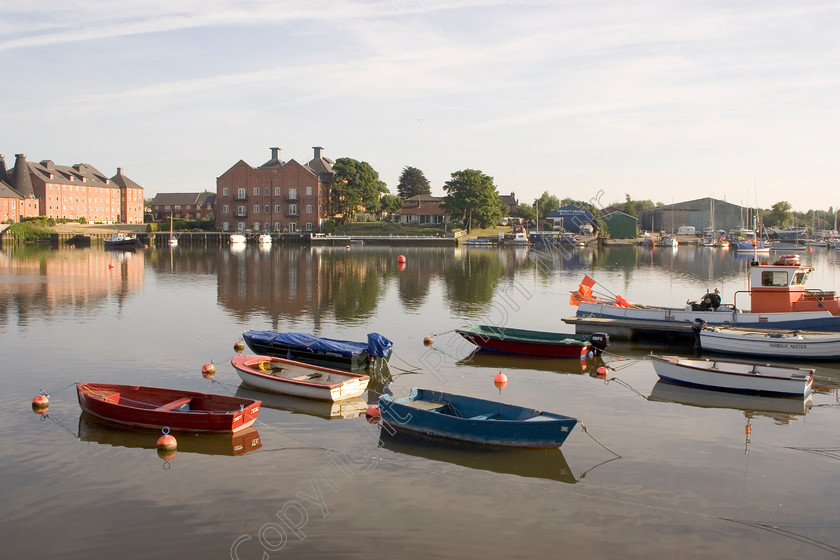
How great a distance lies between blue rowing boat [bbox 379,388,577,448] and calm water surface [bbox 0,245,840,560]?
434mm

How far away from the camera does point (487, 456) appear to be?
54.5ft

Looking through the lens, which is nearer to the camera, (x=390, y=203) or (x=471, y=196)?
(x=471, y=196)

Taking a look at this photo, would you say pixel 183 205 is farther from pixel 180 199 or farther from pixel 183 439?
pixel 183 439

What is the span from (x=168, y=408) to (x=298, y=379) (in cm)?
447

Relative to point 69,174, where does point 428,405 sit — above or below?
below

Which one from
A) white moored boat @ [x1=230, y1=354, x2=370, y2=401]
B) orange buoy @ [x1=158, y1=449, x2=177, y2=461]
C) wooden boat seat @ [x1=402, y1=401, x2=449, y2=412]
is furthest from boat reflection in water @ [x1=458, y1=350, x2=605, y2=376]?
orange buoy @ [x1=158, y1=449, x2=177, y2=461]

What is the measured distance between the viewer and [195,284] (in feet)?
177

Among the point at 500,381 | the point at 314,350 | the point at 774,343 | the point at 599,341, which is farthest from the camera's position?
the point at 599,341

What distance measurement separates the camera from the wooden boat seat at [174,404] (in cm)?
1819

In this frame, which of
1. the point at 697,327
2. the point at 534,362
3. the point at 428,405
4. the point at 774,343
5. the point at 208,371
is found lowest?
the point at 534,362

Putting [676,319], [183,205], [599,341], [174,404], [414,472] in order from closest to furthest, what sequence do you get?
[414,472], [174,404], [599,341], [676,319], [183,205]

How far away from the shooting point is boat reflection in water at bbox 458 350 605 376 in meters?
26.8

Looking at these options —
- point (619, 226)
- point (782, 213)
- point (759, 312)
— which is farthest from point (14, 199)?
point (782, 213)

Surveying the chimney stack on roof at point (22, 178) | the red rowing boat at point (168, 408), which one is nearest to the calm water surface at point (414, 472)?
the red rowing boat at point (168, 408)
